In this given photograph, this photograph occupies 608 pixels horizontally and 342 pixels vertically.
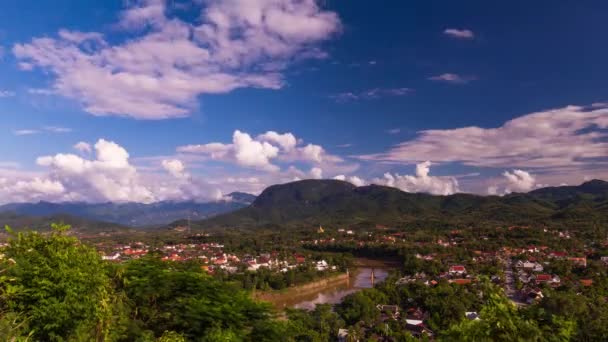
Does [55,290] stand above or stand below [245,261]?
above

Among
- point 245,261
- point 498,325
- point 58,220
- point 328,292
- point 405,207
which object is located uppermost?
point 498,325

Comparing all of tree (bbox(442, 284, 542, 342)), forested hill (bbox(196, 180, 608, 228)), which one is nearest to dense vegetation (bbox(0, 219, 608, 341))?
tree (bbox(442, 284, 542, 342))

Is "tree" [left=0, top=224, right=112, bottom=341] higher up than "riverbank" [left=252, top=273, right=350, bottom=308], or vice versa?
"tree" [left=0, top=224, right=112, bottom=341]

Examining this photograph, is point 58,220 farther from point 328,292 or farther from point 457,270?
point 457,270

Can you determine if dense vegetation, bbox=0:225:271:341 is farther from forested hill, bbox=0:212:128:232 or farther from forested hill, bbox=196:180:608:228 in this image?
forested hill, bbox=0:212:128:232

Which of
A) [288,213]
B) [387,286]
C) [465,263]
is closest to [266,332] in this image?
[387,286]

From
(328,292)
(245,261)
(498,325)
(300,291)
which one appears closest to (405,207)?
(245,261)

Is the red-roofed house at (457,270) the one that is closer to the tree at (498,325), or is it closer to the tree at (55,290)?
the tree at (498,325)

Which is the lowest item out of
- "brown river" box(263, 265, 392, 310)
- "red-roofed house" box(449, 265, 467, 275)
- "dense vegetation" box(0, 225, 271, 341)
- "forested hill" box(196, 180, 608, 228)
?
"brown river" box(263, 265, 392, 310)

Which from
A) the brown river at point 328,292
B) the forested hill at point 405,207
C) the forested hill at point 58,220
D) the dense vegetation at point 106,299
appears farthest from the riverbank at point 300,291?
the forested hill at point 58,220
